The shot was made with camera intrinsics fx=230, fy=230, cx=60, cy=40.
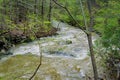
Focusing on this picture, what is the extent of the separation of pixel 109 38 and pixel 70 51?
183 inches

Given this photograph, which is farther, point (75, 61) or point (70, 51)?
point (70, 51)

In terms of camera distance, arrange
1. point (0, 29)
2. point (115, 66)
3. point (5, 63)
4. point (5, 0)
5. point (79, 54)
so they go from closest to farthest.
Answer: point (115, 66) < point (5, 63) < point (79, 54) < point (0, 29) < point (5, 0)

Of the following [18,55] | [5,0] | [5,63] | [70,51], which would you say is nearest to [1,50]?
[18,55]

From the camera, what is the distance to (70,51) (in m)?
12.3

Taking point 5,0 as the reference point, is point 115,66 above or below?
below

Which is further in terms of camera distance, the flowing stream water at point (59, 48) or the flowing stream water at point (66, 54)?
the flowing stream water at point (59, 48)

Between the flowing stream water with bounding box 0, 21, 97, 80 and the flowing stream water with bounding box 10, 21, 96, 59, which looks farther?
the flowing stream water with bounding box 10, 21, 96, 59

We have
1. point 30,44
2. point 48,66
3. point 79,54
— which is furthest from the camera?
point 30,44

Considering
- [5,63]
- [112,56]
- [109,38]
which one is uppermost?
[109,38]

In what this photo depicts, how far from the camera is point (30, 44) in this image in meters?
14.0

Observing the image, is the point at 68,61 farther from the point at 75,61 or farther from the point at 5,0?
the point at 5,0

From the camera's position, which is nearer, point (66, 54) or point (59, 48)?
point (66, 54)

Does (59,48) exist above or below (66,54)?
above

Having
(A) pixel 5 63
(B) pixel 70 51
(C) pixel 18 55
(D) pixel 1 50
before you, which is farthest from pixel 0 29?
(B) pixel 70 51
